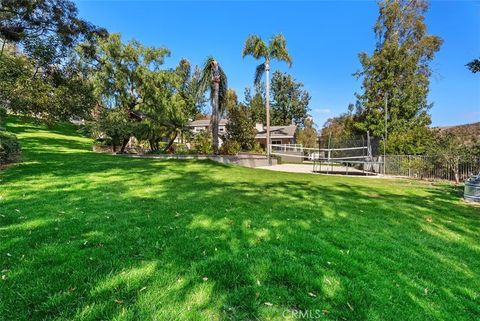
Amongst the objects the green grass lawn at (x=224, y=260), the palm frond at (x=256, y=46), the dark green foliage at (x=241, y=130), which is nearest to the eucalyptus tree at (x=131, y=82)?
the palm frond at (x=256, y=46)

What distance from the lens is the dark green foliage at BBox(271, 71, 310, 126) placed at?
4544 centimetres

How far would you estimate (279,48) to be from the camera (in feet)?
59.2

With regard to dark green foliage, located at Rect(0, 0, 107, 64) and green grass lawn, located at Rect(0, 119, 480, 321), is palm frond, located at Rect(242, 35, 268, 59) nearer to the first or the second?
dark green foliage, located at Rect(0, 0, 107, 64)

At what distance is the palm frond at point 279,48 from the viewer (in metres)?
18.0

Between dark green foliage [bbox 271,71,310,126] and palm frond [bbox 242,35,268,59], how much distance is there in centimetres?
2833

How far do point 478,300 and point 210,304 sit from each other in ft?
7.85

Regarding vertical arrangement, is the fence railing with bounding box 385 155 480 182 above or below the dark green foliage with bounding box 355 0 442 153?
below

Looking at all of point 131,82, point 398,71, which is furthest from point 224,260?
point 398,71

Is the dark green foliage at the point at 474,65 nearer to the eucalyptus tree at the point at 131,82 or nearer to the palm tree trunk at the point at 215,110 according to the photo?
the palm tree trunk at the point at 215,110

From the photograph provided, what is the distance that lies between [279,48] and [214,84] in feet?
20.9

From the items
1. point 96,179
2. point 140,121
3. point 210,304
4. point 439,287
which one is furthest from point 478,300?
point 140,121

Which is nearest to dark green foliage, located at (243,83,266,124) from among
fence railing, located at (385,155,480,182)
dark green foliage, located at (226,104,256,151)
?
dark green foliage, located at (226,104,256,151)

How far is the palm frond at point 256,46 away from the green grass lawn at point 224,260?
50.7 feet

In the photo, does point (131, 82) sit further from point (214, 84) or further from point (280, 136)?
point (280, 136)
